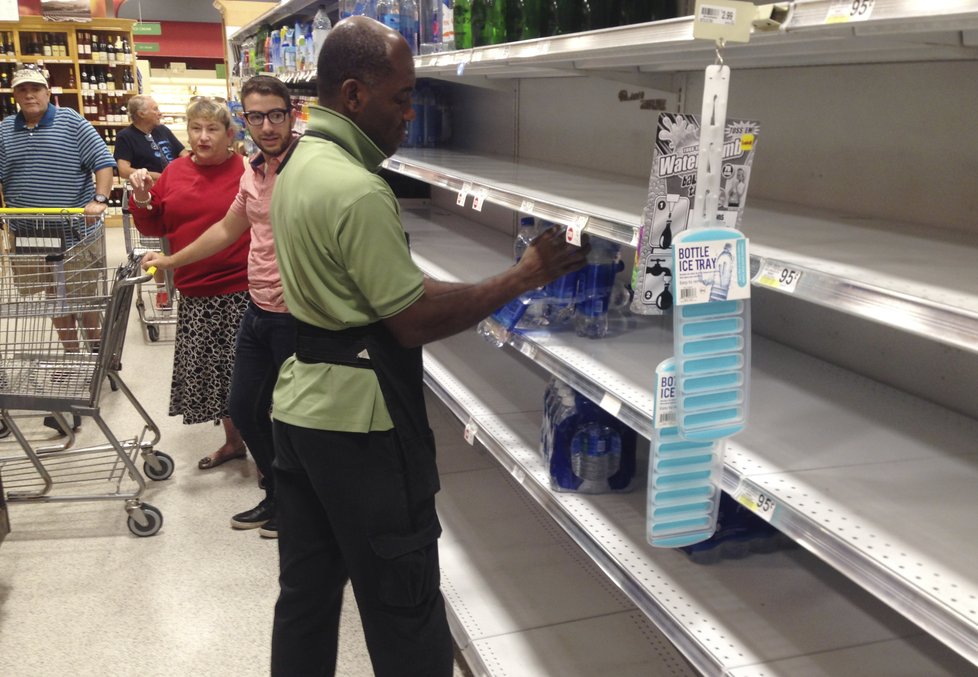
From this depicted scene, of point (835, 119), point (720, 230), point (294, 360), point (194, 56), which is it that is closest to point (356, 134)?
point (294, 360)

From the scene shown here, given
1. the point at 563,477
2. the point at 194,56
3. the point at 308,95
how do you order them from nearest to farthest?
1. the point at 563,477
2. the point at 308,95
3. the point at 194,56

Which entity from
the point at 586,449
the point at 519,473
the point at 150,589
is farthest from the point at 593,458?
the point at 150,589

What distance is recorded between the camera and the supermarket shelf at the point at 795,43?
2.99 ft

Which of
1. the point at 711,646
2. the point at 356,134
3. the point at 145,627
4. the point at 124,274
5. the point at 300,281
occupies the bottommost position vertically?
the point at 145,627

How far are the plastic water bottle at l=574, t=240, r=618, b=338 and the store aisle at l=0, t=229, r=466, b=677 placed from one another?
1.16 m

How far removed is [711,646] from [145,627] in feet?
6.72

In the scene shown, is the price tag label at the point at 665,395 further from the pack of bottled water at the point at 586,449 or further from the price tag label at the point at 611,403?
the pack of bottled water at the point at 586,449

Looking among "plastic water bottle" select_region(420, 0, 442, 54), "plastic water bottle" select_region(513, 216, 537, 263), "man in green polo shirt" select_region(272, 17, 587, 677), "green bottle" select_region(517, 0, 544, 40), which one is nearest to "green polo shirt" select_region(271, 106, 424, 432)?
"man in green polo shirt" select_region(272, 17, 587, 677)

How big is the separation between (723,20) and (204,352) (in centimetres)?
303

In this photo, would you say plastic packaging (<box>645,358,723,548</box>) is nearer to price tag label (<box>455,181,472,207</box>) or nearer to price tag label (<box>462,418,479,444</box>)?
price tag label (<box>462,418,479,444</box>)

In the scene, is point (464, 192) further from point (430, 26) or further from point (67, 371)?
point (67, 371)

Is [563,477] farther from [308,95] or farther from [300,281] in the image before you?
[308,95]

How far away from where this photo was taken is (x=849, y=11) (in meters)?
0.94

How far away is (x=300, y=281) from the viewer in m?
1.66
